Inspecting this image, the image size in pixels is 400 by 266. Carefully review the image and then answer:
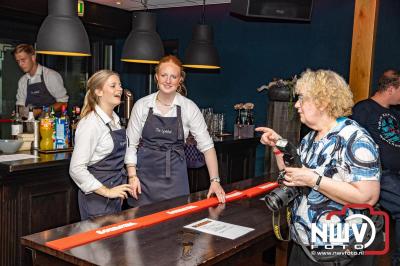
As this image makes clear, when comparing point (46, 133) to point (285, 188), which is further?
point (46, 133)

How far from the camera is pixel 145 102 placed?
3006 millimetres

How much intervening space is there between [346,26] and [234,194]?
10.8ft

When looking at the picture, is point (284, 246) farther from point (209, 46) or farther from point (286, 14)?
point (209, 46)

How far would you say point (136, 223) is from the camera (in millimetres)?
2068

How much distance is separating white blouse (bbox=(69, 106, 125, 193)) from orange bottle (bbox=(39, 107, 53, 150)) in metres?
0.95

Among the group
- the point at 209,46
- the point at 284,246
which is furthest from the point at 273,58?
the point at 284,246

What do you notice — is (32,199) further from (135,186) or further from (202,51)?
(202,51)

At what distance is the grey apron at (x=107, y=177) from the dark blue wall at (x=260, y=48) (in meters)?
3.20

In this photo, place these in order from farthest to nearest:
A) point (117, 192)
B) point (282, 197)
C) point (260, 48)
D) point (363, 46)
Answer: point (260, 48)
point (363, 46)
point (117, 192)
point (282, 197)

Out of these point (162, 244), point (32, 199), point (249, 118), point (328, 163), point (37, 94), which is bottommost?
point (32, 199)

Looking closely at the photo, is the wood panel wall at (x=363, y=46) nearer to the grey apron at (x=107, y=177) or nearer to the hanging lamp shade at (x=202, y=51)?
the hanging lamp shade at (x=202, y=51)

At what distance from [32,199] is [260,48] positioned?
3.71 m

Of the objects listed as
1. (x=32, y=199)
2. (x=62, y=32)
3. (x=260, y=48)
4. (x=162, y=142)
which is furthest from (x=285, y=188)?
(x=260, y=48)

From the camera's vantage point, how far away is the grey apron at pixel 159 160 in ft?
9.71
